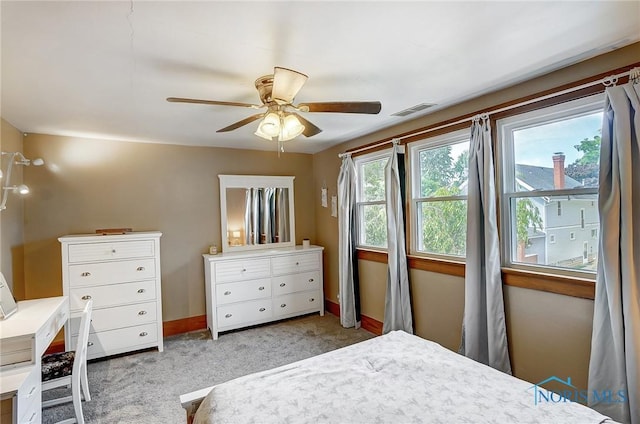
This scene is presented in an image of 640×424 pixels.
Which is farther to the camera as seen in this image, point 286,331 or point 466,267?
point 286,331

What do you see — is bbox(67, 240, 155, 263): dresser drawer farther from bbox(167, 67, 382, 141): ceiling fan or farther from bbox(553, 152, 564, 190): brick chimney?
bbox(553, 152, 564, 190): brick chimney

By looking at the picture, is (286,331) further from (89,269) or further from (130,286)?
(89,269)

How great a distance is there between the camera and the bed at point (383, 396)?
1312mm

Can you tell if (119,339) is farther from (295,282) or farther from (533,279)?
(533,279)

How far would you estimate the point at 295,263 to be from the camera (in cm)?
428

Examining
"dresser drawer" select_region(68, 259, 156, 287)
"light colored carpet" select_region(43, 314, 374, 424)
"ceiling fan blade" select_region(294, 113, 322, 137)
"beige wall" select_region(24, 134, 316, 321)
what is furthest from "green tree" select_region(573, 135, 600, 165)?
"dresser drawer" select_region(68, 259, 156, 287)

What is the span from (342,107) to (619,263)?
184 cm

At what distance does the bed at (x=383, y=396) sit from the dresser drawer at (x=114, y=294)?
2.07 meters

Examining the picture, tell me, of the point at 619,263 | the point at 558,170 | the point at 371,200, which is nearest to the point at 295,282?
the point at 371,200

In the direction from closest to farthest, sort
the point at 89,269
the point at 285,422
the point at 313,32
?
the point at 285,422
the point at 313,32
the point at 89,269

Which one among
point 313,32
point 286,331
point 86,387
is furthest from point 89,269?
point 313,32

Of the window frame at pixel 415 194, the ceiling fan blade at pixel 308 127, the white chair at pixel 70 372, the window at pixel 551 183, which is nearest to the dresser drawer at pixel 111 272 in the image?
the white chair at pixel 70 372

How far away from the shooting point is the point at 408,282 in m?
3.26

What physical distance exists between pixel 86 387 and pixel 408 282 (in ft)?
9.77
